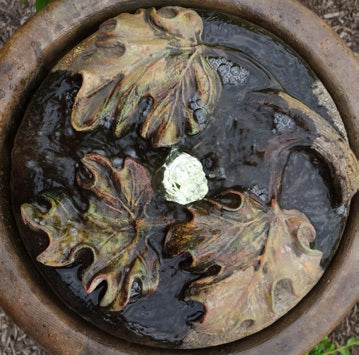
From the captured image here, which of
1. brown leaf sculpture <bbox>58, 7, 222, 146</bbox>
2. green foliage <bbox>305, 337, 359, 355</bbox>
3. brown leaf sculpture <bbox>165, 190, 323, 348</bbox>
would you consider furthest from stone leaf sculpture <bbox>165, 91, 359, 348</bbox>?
green foliage <bbox>305, 337, 359, 355</bbox>

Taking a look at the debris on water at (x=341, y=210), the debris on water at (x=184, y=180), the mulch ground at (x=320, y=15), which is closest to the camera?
the debris on water at (x=184, y=180)

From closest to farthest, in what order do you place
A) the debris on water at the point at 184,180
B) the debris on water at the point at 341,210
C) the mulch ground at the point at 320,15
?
the debris on water at the point at 184,180 → the debris on water at the point at 341,210 → the mulch ground at the point at 320,15

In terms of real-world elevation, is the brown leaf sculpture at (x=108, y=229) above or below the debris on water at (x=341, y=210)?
below

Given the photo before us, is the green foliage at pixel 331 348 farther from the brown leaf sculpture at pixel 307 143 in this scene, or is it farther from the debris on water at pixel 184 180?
the debris on water at pixel 184 180

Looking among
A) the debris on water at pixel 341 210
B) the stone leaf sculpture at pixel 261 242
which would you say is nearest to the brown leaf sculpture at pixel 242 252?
the stone leaf sculpture at pixel 261 242

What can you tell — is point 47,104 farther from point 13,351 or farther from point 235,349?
point 13,351

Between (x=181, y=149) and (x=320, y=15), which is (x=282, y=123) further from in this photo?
(x=320, y=15)

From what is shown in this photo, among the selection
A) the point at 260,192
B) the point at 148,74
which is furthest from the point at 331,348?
the point at 148,74
